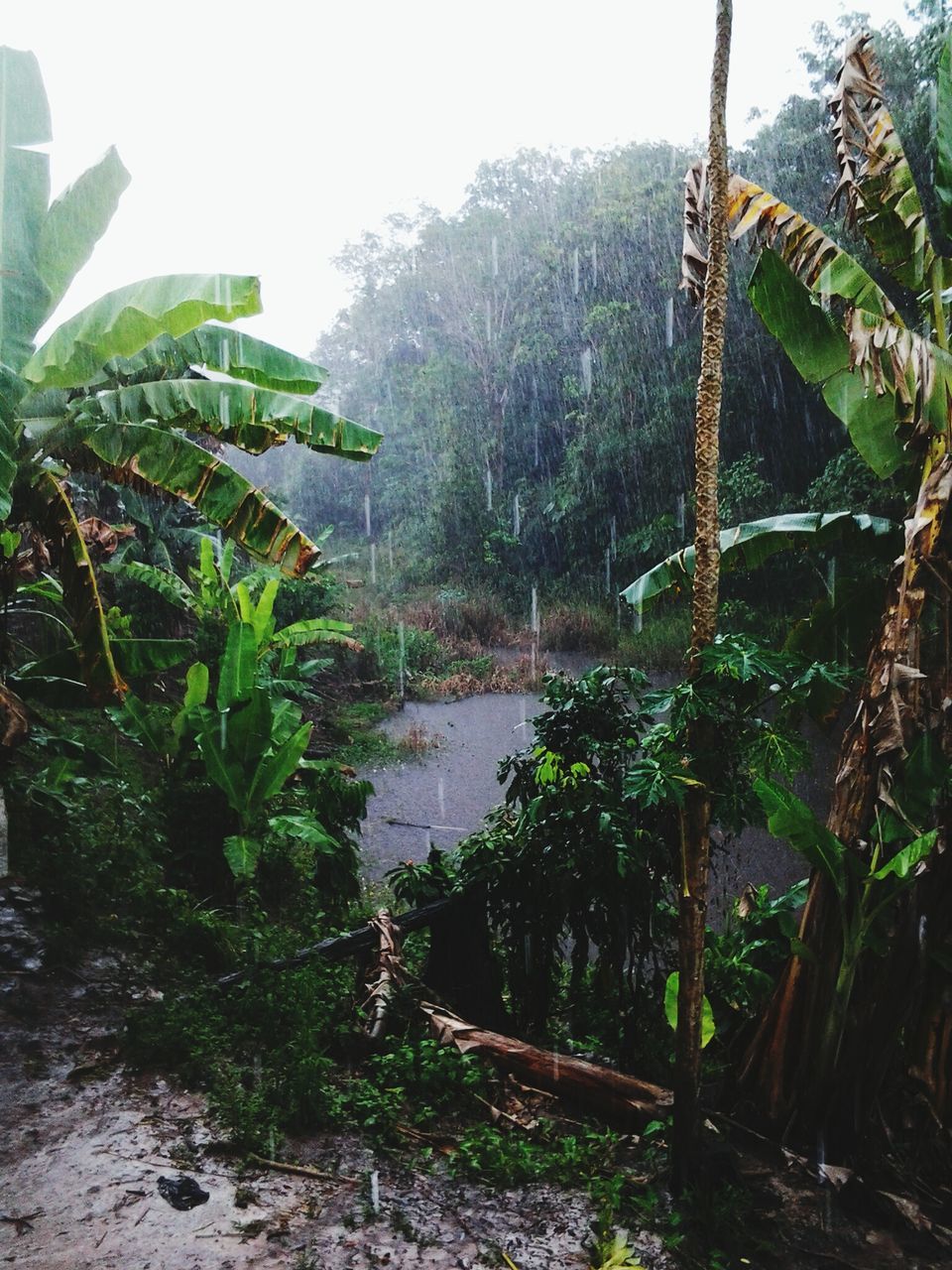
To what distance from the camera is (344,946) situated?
Result: 350 cm

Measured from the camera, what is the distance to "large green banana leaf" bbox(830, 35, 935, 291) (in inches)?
124

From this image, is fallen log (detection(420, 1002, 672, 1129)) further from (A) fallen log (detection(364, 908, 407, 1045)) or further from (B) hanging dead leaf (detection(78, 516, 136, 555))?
(B) hanging dead leaf (detection(78, 516, 136, 555))

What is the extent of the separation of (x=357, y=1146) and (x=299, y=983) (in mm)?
751

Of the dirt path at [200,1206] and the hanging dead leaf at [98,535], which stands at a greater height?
the hanging dead leaf at [98,535]

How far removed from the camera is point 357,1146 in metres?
2.64

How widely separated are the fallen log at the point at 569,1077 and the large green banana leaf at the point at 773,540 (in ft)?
6.03

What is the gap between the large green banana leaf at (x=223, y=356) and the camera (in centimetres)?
368

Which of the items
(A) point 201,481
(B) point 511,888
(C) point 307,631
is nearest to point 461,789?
(C) point 307,631

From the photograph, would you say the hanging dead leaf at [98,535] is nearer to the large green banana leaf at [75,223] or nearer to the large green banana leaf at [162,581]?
the large green banana leaf at [75,223]

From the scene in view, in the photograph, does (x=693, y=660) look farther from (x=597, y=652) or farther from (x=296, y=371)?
(x=597, y=652)

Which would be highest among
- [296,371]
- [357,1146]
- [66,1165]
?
[296,371]

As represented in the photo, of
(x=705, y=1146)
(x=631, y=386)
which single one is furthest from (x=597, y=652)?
(x=705, y=1146)

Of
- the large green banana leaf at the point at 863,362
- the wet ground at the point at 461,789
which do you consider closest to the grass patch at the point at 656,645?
the wet ground at the point at 461,789

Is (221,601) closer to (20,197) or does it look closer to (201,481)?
(201,481)
